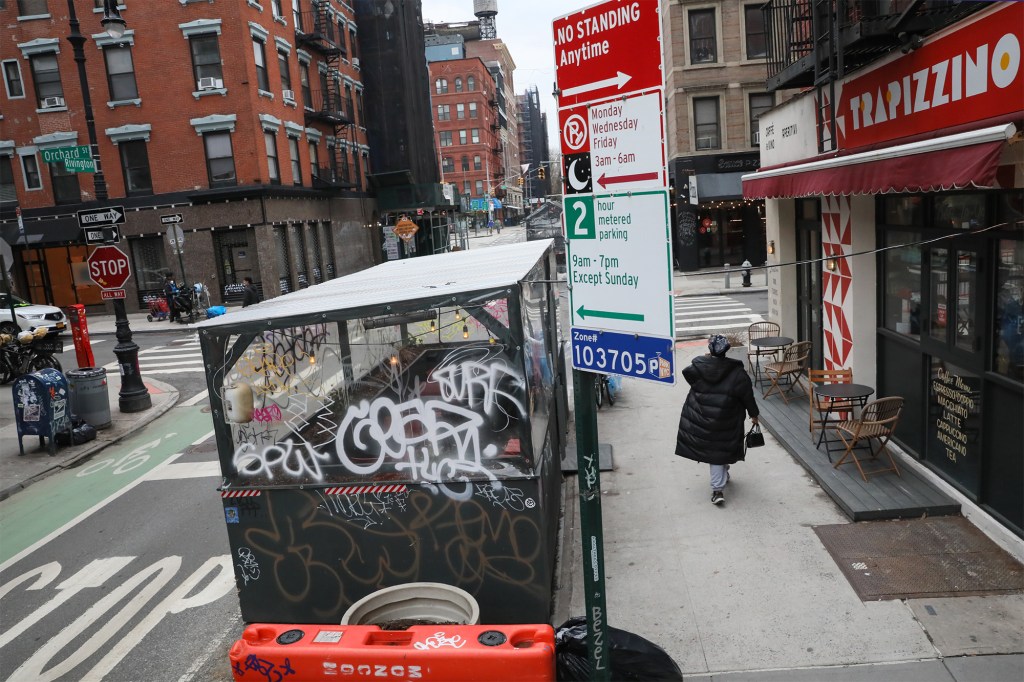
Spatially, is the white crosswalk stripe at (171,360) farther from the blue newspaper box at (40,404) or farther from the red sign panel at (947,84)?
the red sign panel at (947,84)

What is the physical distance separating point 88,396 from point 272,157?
20.7m

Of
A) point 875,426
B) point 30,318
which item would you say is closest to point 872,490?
point 875,426

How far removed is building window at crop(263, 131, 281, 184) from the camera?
30.7 metres

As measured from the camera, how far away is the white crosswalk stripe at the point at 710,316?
730 inches

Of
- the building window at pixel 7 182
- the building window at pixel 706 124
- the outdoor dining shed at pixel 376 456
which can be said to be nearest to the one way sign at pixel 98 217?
the outdoor dining shed at pixel 376 456

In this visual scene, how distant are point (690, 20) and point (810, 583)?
1110 inches

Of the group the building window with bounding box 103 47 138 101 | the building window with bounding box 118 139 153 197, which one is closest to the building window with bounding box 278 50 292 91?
the building window with bounding box 103 47 138 101

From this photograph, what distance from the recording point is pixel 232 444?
5738 millimetres

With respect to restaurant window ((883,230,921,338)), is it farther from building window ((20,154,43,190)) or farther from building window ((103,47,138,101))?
building window ((20,154,43,190))

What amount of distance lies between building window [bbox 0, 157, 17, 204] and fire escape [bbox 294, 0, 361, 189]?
12.4 m

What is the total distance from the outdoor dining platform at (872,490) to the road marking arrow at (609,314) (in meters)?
4.76

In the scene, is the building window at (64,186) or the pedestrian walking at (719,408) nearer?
the pedestrian walking at (719,408)

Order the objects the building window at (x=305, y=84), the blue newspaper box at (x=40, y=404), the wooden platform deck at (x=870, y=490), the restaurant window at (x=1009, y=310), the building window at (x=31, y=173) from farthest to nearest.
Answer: the building window at (x=305, y=84) < the building window at (x=31, y=173) < the blue newspaper box at (x=40, y=404) < the wooden platform deck at (x=870, y=490) < the restaurant window at (x=1009, y=310)

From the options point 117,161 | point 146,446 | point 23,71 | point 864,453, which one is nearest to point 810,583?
point 864,453
